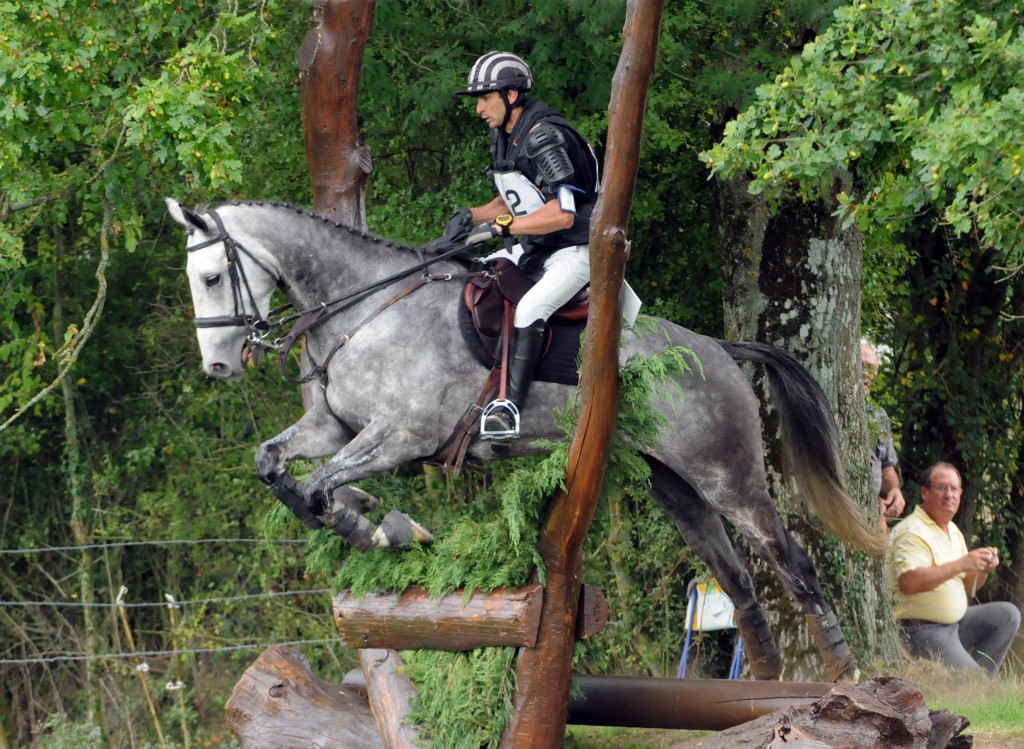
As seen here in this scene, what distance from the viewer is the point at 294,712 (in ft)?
19.6

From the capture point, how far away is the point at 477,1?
9.07 metres

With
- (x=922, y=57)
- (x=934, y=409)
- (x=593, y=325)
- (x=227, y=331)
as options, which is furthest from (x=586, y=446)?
(x=934, y=409)

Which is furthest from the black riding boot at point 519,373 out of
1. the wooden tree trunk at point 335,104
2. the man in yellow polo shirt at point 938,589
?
the man in yellow polo shirt at point 938,589

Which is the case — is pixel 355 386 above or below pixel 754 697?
above

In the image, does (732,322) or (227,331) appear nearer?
(227,331)

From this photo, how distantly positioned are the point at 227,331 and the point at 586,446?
65.2 inches

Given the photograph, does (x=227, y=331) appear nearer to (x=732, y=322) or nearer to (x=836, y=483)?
(x=836, y=483)

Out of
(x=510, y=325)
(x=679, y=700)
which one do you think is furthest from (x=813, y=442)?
(x=510, y=325)

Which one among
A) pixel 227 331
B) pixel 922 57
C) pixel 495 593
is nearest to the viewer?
pixel 495 593

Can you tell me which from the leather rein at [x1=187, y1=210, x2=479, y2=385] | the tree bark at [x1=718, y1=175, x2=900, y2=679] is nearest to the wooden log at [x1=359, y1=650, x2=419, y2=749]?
Result: the leather rein at [x1=187, y1=210, x2=479, y2=385]

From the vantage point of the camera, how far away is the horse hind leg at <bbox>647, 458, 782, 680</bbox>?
6230 millimetres

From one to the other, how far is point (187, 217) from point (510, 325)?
1.46 metres

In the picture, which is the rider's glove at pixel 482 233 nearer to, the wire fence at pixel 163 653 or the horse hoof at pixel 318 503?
the horse hoof at pixel 318 503

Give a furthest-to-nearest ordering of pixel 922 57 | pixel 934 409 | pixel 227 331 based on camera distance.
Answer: pixel 934 409 < pixel 922 57 < pixel 227 331
